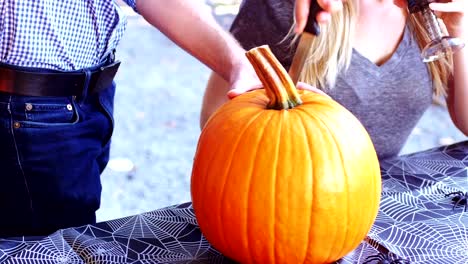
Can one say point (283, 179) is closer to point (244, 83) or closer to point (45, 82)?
point (244, 83)

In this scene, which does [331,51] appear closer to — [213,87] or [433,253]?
[213,87]

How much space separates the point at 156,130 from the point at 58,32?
2.10 metres

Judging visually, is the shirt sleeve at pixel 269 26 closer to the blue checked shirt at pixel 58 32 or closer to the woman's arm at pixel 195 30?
the woman's arm at pixel 195 30

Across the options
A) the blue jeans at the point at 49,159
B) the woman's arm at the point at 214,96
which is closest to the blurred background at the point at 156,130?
the woman's arm at the point at 214,96

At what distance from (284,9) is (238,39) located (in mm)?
140

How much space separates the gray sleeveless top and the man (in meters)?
0.20

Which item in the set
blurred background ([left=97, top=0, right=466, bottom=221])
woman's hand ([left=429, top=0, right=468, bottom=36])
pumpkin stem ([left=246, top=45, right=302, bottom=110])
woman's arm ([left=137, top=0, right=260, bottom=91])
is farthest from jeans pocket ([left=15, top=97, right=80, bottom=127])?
blurred background ([left=97, top=0, right=466, bottom=221])

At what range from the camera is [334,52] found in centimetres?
141

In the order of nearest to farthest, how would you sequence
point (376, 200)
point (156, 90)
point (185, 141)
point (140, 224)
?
point (376, 200) → point (140, 224) → point (185, 141) → point (156, 90)

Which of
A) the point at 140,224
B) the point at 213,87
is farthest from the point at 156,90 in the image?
the point at 140,224

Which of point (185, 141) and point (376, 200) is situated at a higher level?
point (376, 200)

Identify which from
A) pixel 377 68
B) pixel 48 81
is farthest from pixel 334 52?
pixel 48 81

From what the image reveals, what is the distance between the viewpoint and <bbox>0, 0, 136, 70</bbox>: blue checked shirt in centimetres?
117

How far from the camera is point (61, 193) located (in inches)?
52.3
